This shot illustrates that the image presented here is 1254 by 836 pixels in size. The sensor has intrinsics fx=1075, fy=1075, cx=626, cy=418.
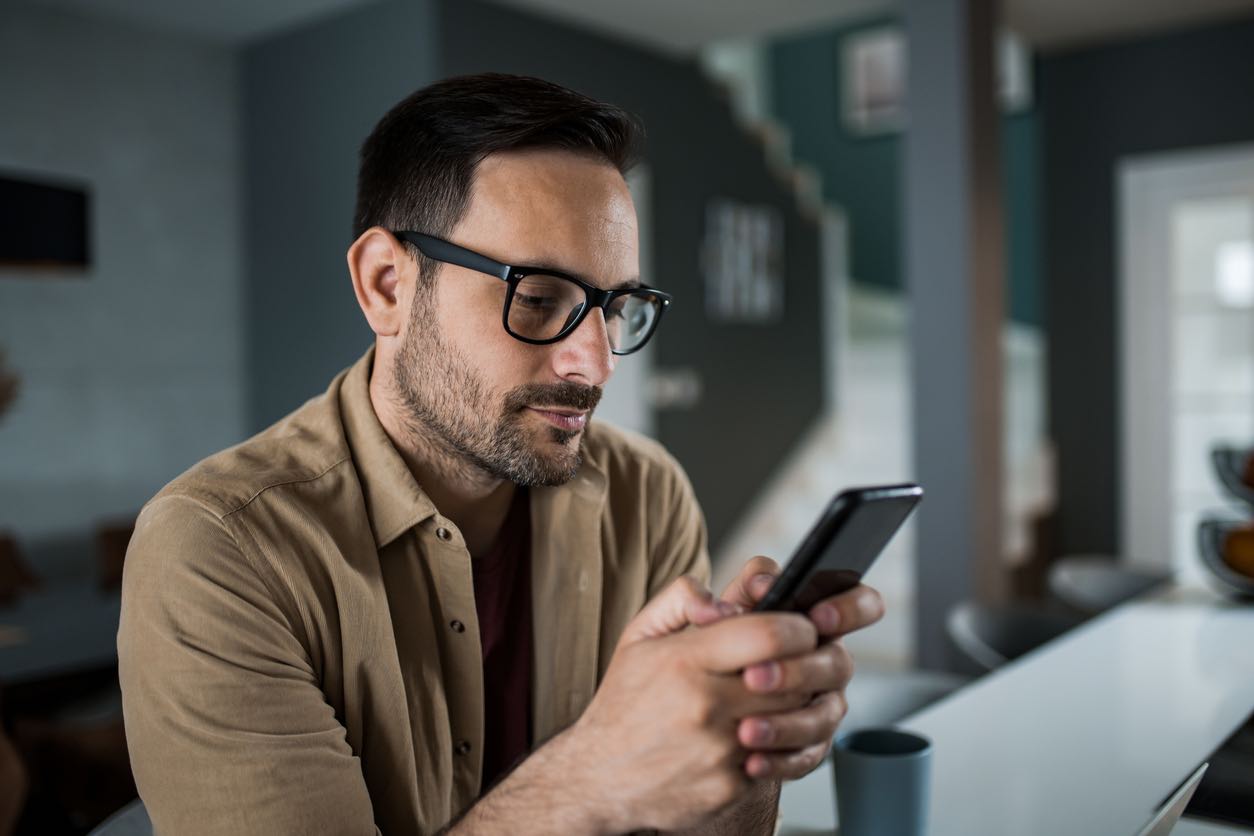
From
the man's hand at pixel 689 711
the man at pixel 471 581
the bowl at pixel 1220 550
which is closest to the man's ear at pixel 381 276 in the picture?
Answer: the man at pixel 471 581

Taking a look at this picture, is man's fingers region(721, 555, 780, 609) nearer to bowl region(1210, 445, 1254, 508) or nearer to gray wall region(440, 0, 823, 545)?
bowl region(1210, 445, 1254, 508)

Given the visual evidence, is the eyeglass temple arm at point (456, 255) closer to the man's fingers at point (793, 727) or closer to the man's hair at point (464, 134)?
the man's hair at point (464, 134)

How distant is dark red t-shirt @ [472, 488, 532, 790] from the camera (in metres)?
1.31

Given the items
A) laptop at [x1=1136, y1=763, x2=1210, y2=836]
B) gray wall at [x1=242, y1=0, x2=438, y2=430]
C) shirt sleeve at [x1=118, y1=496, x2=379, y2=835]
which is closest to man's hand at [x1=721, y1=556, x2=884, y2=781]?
laptop at [x1=1136, y1=763, x2=1210, y2=836]

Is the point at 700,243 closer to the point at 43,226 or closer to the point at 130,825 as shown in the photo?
the point at 43,226

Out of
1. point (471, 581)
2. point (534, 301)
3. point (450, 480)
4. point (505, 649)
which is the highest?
point (534, 301)

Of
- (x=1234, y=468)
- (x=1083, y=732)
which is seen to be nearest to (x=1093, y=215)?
(x=1234, y=468)

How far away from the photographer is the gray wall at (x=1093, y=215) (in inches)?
204

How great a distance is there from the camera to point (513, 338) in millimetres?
1168

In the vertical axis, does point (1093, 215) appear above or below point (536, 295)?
above

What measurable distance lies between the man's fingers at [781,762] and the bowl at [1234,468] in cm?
202

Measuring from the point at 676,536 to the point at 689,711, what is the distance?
75cm

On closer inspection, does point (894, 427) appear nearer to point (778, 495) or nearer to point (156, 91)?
point (778, 495)

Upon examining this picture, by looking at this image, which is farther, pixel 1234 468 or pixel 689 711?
pixel 1234 468
